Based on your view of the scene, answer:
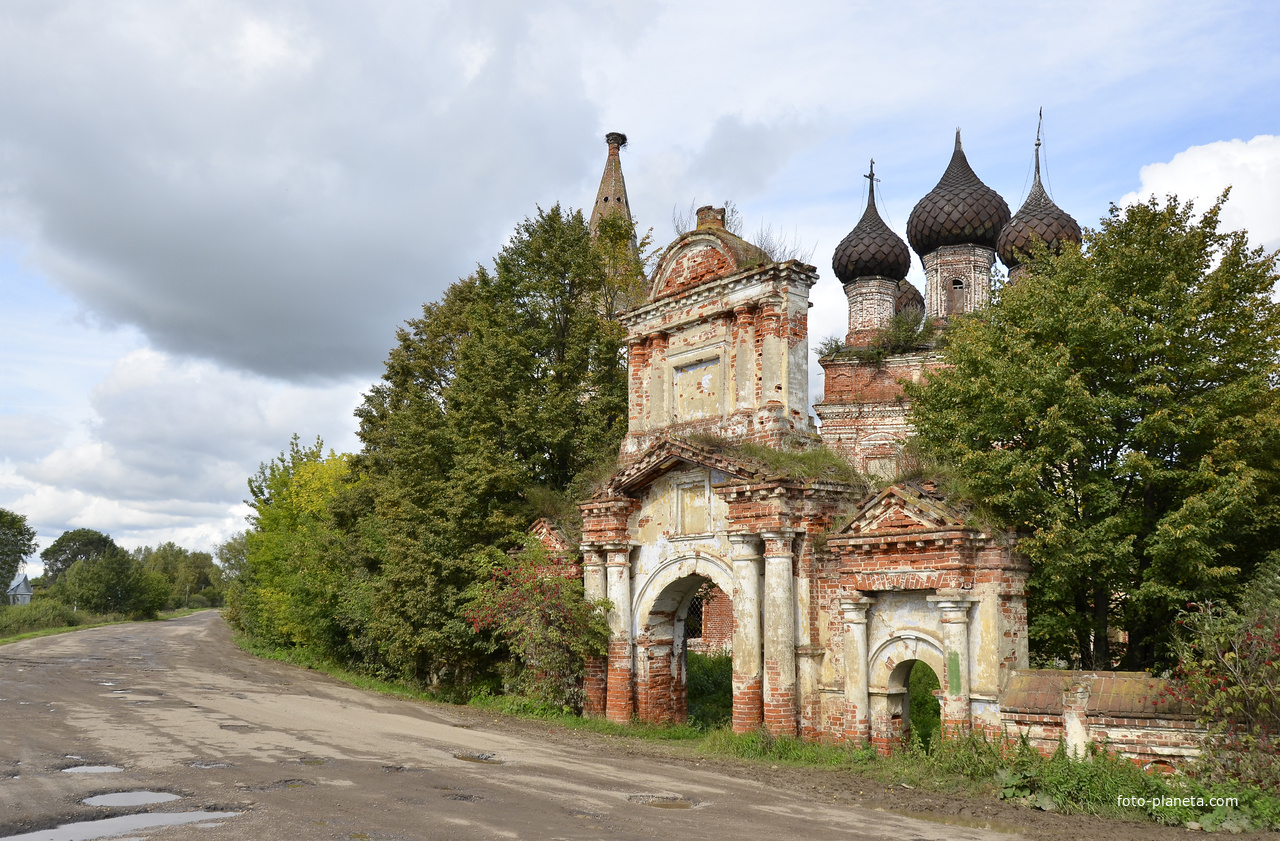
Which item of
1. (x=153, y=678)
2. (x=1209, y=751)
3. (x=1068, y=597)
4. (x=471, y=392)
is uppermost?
(x=471, y=392)

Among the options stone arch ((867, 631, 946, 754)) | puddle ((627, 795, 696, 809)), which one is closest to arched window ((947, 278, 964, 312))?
stone arch ((867, 631, 946, 754))

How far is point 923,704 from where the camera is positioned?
17.0 m

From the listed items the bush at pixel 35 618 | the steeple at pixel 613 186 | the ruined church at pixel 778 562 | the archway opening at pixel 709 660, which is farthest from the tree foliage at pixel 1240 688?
the bush at pixel 35 618

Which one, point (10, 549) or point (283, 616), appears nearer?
point (283, 616)

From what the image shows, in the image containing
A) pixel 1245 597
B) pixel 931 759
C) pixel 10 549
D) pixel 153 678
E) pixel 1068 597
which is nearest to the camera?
pixel 1245 597

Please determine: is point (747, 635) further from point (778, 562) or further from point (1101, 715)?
point (1101, 715)

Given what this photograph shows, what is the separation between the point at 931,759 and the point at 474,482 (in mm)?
11792

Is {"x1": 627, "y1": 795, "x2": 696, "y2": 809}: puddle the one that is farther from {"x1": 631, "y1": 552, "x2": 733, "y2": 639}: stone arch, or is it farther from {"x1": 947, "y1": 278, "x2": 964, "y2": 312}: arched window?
{"x1": 947, "y1": 278, "x2": 964, "y2": 312}: arched window

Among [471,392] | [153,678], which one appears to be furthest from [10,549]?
[471,392]

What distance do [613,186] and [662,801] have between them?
38971 mm

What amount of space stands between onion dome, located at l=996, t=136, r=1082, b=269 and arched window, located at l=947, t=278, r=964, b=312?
5.00 ft

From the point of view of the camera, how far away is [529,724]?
1750cm

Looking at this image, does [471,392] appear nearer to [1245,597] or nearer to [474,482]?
[474,482]

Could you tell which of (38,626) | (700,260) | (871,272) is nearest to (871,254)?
(871,272)
